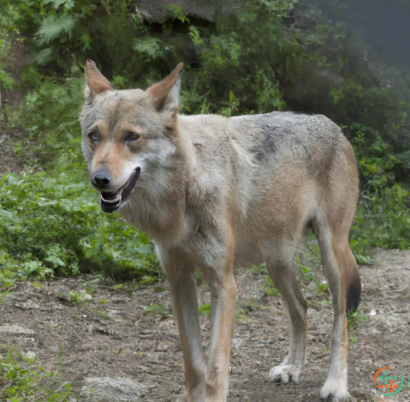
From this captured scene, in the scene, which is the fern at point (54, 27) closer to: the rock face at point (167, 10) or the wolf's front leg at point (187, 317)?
the rock face at point (167, 10)

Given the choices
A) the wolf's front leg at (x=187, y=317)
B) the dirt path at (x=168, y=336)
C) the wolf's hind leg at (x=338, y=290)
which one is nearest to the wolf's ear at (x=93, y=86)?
the wolf's front leg at (x=187, y=317)

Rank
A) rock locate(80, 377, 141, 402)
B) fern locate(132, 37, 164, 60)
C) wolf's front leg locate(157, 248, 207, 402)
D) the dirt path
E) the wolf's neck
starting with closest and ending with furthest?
1. the wolf's neck
2. rock locate(80, 377, 141, 402)
3. wolf's front leg locate(157, 248, 207, 402)
4. the dirt path
5. fern locate(132, 37, 164, 60)

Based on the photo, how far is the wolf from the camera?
12.5ft

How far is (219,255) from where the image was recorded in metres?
4.03

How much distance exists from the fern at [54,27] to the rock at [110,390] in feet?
21.4

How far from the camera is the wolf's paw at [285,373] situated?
5.00 meters

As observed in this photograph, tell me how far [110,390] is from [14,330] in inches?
43.1

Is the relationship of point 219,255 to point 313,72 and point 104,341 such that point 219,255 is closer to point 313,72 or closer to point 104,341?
point 104,341

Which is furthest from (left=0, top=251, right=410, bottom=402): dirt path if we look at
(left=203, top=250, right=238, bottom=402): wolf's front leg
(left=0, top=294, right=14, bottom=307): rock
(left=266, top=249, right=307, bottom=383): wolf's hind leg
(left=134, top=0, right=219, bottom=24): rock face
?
(left=134, top=0, right=219, bottom=24): rock face

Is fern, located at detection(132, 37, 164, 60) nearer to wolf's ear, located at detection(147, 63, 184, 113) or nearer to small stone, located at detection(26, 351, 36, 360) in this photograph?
wolf's ear, located at detection(147, 63, 184, 113)

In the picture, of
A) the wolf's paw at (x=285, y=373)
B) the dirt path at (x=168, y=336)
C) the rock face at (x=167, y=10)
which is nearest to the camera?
the dirt path at (x=168, y=336)

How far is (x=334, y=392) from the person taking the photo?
15.0ft

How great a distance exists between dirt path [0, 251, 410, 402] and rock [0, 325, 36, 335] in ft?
0.21

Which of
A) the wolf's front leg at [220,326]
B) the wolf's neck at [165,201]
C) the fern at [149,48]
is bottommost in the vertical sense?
the wolf's front leg at [220,326]
